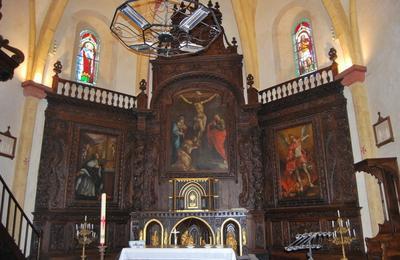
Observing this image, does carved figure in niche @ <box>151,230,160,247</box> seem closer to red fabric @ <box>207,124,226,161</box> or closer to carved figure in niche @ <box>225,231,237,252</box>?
carved figure in niche @ <box>225,231,237,252</box>

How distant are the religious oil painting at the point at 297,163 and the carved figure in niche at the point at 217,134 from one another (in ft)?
5.71

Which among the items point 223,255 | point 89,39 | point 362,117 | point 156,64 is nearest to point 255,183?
point 362,117

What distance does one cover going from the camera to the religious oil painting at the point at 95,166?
11.0 m

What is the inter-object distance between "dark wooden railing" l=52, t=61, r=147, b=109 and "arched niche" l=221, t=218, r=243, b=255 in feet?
16.3

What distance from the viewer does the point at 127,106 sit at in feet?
42.0

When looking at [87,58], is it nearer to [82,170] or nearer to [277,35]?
[82,170]

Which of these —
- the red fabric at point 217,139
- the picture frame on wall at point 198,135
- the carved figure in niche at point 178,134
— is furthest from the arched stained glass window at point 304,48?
the carved figure in niche at point 178,134

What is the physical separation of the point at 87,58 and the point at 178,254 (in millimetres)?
8532

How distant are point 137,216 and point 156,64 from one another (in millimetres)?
5289

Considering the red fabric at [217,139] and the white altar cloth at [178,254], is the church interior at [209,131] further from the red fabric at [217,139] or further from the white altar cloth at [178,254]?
the white altar cloth at [178,254]

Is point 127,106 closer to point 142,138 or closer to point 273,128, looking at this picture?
point 142,138

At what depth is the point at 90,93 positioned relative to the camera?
480 inches

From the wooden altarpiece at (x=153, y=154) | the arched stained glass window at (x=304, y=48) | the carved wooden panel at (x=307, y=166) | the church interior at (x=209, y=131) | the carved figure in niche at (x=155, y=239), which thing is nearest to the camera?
the church interior at (x=209, y=131)

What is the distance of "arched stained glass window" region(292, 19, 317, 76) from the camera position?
12.3m
